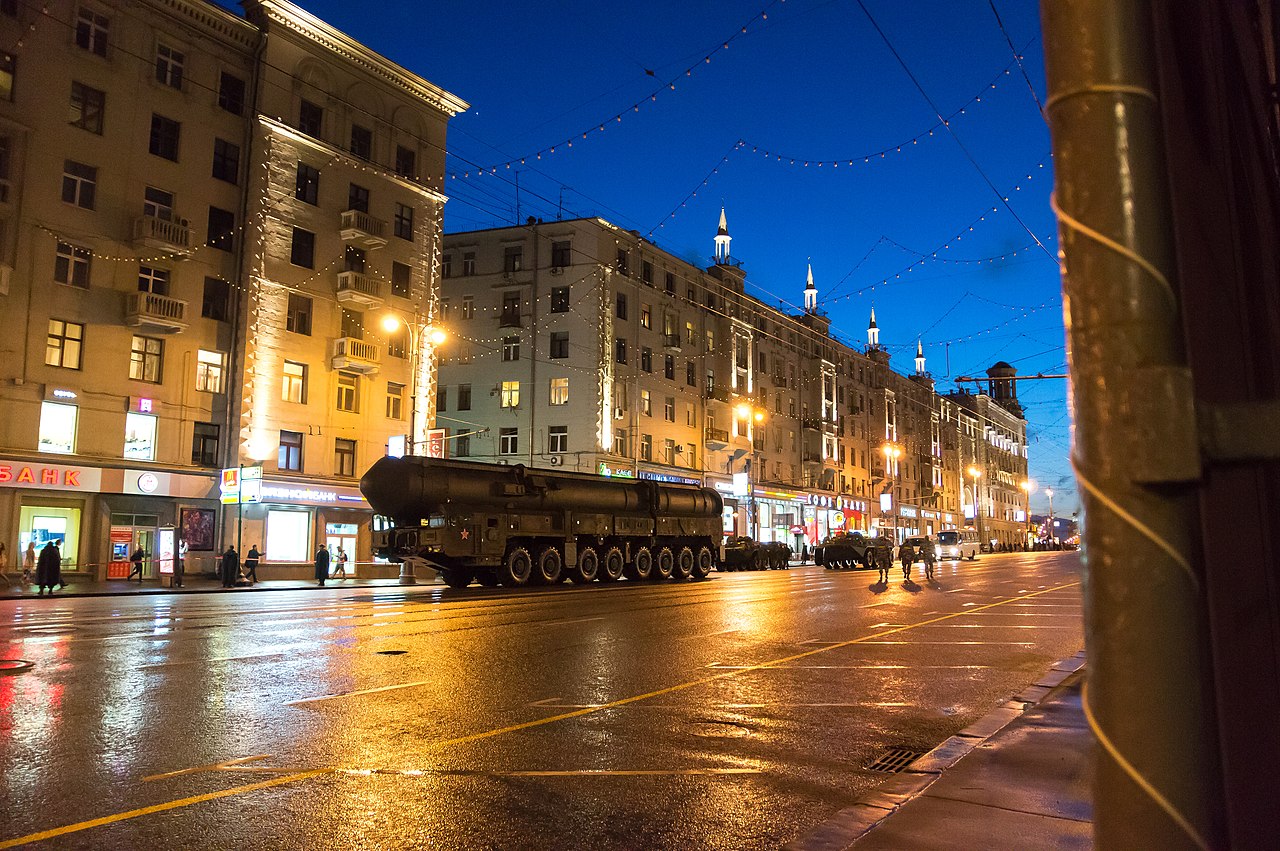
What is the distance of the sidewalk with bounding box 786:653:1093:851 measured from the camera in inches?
180

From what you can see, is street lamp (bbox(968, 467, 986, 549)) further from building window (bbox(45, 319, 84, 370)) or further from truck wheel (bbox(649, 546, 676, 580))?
building window (bbox(45, 319, 84, 370))

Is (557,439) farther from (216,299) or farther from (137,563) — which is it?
(137,563)

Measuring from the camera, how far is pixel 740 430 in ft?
202

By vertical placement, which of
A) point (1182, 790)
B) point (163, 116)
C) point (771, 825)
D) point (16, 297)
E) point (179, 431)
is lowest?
point (771, 825)

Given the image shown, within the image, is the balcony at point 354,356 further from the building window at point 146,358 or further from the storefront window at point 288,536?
the building window at point 146,358

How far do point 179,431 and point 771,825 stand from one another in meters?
32.4

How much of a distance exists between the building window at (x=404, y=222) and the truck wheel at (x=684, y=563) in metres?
19.4

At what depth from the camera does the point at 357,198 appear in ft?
131

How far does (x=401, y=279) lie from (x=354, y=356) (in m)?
5.34

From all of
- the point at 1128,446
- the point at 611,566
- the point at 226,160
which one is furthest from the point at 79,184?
the point at 1128,446

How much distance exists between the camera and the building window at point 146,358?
31.6 m

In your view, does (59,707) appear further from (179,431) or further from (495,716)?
(179,431)

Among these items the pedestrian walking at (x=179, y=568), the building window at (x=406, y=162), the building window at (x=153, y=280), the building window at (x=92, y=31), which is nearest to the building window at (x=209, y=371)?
the building window at (x=153, y=280)

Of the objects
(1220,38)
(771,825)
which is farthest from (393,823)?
(1220,38)
